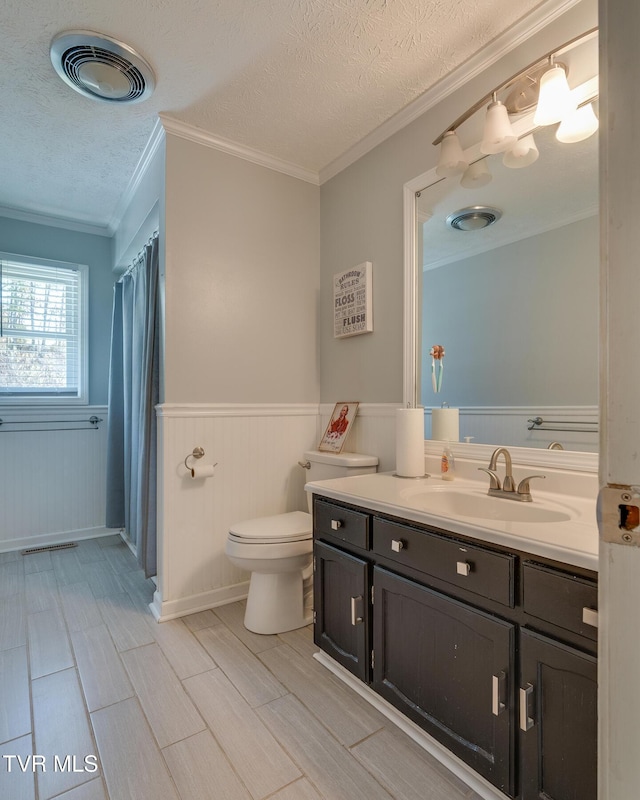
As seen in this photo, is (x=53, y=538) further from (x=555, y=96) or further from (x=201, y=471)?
(x=555, y=96)

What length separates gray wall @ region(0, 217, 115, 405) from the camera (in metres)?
3.46

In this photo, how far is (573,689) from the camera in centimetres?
98

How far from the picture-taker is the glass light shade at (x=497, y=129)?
160 centimetres

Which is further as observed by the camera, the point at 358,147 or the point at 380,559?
the point at 358,147

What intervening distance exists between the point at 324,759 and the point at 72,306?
3.49m

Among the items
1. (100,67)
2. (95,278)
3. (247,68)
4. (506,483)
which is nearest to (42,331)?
(95,278)

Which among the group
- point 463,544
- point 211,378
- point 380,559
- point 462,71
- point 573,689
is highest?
point 462,71

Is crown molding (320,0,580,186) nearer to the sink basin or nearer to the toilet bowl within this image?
the sink basin

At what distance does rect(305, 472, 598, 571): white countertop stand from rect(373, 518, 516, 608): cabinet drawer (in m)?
0.04

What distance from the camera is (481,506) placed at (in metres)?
1.57

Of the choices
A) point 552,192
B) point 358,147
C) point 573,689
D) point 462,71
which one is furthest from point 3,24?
point 573,689

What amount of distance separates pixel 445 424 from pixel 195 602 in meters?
1.55

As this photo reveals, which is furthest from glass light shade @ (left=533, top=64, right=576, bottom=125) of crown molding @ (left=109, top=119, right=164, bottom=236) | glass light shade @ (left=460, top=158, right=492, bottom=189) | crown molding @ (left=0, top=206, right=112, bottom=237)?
crown molding @ (left=0, top=206, right=112, bottom=237)

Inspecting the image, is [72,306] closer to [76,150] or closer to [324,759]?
[76,150]
